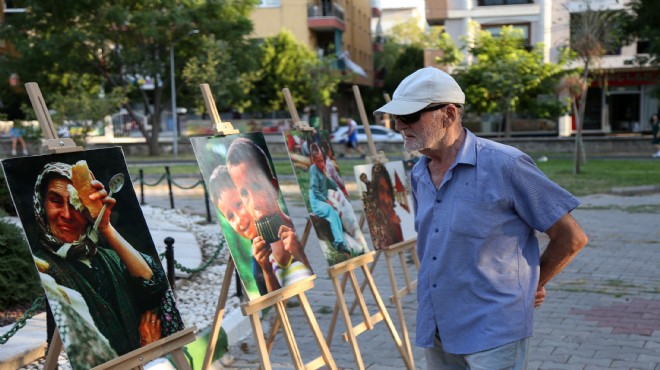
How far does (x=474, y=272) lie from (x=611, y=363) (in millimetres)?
3550

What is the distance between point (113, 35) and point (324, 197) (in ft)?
106

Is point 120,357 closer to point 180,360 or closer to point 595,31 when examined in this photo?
point 180,360

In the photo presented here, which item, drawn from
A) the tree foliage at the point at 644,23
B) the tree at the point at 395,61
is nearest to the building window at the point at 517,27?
the tree at the point at 395,61

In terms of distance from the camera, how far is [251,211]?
550 cm

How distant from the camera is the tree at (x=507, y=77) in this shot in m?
33.2

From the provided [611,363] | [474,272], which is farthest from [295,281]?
[611,363]

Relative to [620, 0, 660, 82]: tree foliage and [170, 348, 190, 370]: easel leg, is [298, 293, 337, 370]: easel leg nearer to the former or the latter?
[170, 348, 190, 370]: easel leg

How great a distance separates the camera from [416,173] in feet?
12.8

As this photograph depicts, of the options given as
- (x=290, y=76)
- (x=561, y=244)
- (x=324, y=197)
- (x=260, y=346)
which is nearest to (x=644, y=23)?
(x=290, y=76)

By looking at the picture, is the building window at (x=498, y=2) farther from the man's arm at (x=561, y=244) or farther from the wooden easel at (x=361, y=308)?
the man's arm at (x=561, y=244)

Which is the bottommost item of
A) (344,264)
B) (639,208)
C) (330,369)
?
(639,208)

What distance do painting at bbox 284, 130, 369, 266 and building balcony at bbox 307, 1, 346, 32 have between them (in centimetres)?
4587

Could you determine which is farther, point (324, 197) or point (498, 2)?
point (498, 2)

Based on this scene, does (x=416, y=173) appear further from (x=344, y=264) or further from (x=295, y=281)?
(x=344, y=264)
